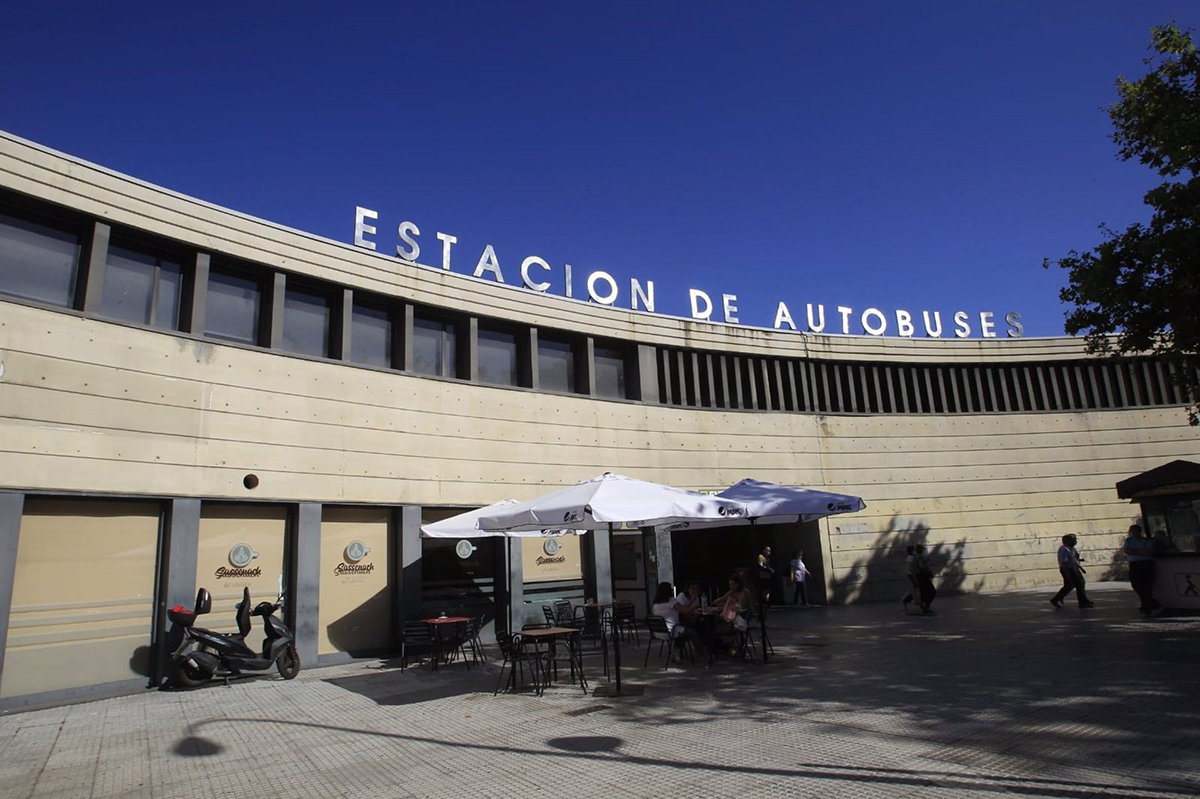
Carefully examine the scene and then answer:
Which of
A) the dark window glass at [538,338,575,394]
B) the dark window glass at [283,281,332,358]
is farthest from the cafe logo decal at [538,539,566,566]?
the dark window glass at [283,281,332,358]

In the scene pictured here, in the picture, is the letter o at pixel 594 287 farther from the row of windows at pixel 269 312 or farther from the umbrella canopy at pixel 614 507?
the umbrella canopy at pixel 614 507

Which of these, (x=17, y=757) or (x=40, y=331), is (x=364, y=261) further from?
(x=17, y=757)

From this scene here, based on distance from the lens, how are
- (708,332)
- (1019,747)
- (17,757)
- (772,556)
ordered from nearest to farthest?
(1019,747) → (17,757) → (708,332) → (772,556)

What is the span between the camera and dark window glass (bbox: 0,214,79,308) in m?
10.8

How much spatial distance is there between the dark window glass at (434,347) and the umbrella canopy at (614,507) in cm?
600

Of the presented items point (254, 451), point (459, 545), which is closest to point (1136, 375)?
point (459, 545)

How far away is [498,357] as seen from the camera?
56.5 ft

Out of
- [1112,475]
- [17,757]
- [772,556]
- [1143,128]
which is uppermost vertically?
[1143,128]

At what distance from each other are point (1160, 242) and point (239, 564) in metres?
16.9

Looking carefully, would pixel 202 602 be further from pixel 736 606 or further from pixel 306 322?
pixel 736 606

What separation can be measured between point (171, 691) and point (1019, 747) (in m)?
11.1

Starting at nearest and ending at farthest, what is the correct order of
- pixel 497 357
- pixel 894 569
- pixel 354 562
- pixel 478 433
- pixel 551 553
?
pixel 354 562, pixel 478 433, pixel 551 553, pixel 497 357, pixel 894 569

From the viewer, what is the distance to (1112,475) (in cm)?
2336

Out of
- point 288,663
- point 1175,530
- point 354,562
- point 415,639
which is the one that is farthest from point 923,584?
point 288,663
